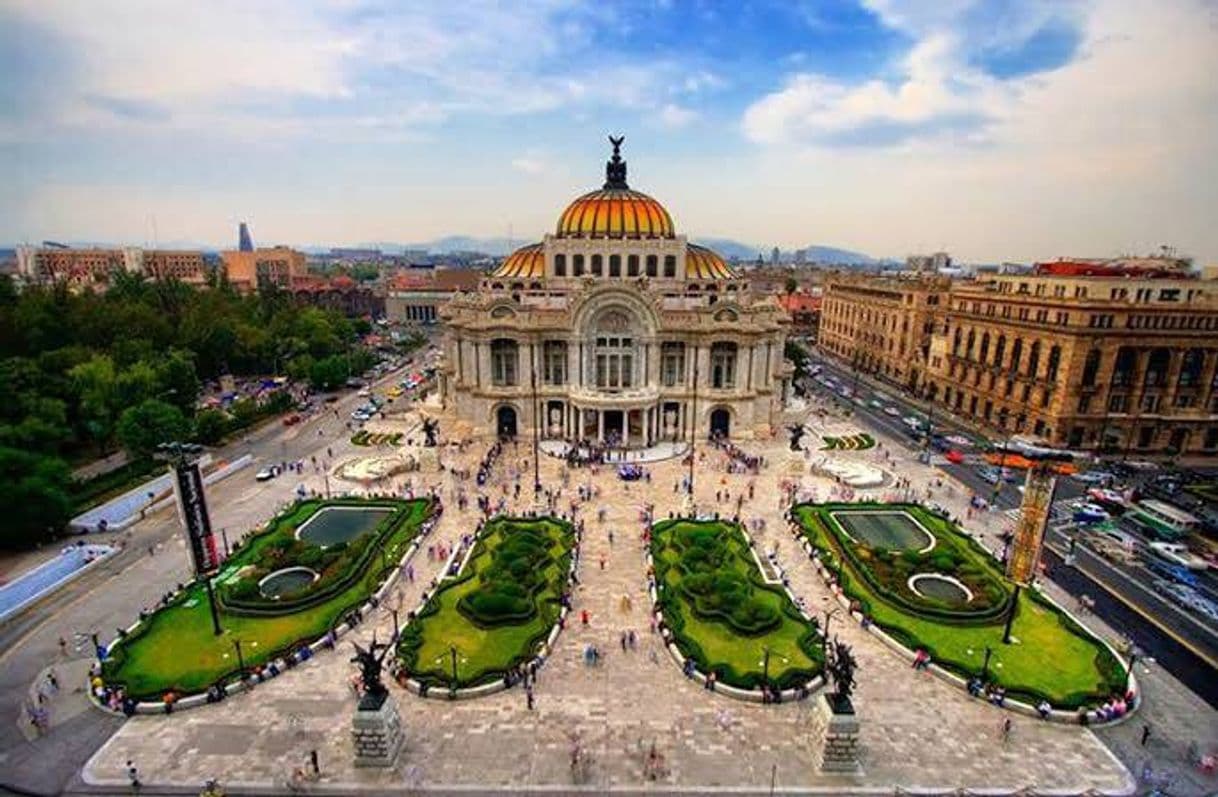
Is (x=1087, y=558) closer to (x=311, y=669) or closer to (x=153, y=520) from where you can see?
(x=311, y=669)

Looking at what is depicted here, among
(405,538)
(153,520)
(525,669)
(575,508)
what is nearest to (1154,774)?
(525,669)

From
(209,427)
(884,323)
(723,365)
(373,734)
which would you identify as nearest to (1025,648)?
(373,734)

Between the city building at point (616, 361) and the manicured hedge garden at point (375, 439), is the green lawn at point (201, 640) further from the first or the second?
the city building at point (616, 361)

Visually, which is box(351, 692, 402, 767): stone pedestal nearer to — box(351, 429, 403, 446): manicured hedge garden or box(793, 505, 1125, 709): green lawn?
box(793, 505, 1125, 709): green lawn

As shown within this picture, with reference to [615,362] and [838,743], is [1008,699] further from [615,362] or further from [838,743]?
[615,362]

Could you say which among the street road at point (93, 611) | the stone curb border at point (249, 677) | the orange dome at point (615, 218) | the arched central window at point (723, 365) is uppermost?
the orange dome at point (615, 218)

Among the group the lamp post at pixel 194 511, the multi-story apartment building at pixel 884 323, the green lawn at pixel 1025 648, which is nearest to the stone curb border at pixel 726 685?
the green lawn at pixel 1025 648
